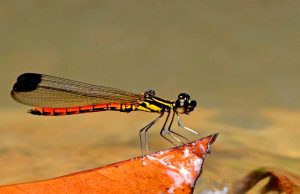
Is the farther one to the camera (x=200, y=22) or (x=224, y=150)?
(x=200, y=22)

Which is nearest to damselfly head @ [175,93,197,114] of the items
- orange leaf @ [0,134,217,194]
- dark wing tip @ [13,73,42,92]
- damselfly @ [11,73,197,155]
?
damselfly @ [11,73,197,155]

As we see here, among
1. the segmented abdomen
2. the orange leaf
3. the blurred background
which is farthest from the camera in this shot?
the blurred background

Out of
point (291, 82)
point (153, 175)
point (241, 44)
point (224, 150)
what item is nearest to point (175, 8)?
point (241, 44)

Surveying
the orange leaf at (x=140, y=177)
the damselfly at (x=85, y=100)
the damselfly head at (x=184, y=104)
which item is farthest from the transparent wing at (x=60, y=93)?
the orange leaf at (x=140, y=177)

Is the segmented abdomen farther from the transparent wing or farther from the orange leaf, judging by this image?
the orange leaf

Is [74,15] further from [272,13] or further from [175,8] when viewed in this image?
[272,13]

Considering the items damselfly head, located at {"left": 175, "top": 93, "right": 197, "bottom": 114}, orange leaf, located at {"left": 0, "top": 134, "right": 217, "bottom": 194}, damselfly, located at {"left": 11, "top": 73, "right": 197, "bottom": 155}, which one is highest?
damselfly head, located at {"left": 175, "top": 93, "right": 197, "bottom": 114}
